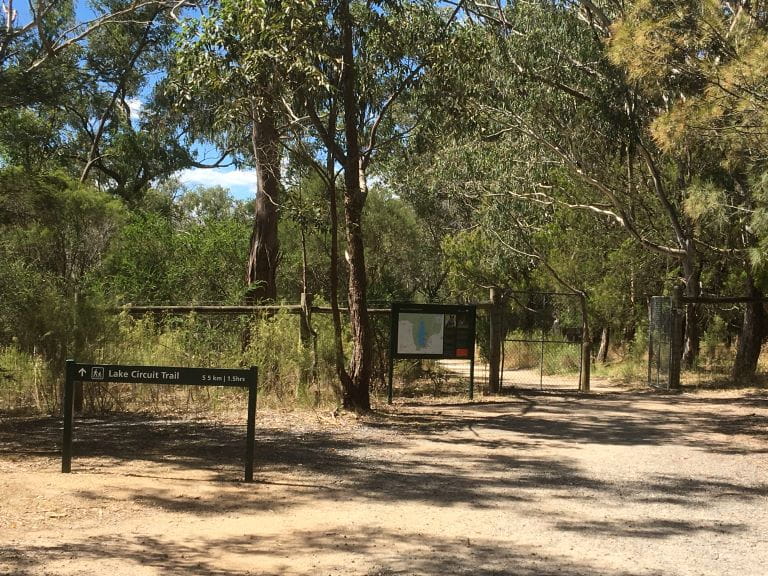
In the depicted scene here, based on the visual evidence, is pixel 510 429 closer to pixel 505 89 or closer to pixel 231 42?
pixel 231 42

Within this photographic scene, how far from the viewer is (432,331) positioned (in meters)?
14.5

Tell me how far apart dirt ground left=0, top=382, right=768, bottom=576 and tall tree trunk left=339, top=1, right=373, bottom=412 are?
25.3 inches

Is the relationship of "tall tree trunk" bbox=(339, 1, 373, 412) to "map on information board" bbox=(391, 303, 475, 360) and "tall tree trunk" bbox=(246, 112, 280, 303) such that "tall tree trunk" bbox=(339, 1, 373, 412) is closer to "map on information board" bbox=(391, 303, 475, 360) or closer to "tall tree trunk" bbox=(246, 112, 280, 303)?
"map on information board" bbox=(391, 303, 475, 360)

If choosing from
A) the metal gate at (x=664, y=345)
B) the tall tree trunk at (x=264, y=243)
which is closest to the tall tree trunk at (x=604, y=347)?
the metal gate at (x=664, y=345)

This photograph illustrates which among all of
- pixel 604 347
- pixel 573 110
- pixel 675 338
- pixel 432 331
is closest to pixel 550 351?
pixel 604 347

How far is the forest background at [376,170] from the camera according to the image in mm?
11656

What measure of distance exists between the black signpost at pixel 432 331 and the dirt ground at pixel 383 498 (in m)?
2.39

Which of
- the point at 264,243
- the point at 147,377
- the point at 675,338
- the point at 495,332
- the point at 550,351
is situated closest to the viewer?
the point at 147,377

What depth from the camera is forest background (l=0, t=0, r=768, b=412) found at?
38.2ft

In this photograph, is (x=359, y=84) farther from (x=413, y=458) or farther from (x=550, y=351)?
(x=550, y=351)

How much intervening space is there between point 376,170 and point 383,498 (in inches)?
863

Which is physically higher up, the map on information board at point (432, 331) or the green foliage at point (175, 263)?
the green foliage at point (175, 263)

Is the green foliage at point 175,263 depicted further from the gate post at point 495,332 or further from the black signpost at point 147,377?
the black signpost at point 147,377

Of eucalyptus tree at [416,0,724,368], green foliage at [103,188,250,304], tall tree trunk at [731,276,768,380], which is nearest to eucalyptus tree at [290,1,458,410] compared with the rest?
eucalyptus tree at [416,0,724,368]
